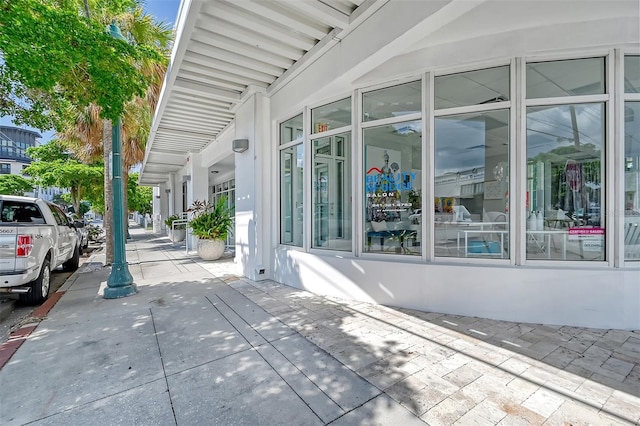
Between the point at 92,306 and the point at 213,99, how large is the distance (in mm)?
4304

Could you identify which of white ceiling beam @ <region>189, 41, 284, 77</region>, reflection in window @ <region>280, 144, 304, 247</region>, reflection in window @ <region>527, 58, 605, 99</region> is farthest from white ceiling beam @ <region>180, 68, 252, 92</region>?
reflection in window @ <region>527, 58, 605, 99</region>

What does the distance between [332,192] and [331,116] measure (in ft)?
4.32

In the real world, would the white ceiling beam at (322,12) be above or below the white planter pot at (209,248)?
above

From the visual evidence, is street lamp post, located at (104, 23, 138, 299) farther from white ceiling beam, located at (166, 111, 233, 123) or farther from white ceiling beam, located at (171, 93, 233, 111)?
white ceiling beam, located at (166, 111, 233, 123)

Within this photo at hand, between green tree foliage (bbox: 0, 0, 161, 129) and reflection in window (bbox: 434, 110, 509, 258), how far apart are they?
4738 mm

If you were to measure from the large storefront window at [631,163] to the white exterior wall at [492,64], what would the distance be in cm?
18

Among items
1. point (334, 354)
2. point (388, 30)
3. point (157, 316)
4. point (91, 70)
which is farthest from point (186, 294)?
point (388, 30)

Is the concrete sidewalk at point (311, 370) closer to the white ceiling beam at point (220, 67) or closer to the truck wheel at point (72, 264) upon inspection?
the white ceiling beam at point (220, 67)

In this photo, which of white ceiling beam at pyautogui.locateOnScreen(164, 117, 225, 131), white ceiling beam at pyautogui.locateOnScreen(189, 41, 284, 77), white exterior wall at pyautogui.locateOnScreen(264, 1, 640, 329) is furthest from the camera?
white ceiling beam at pyautogui.locateOnScreen(164, 117, 225, 131)

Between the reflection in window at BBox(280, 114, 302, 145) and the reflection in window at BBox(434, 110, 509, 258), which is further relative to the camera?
the reflection in window at BBox(280, 114, 302, 145)

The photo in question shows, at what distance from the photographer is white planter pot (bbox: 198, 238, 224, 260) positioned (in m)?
8.38

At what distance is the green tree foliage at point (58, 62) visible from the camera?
3.57 meters

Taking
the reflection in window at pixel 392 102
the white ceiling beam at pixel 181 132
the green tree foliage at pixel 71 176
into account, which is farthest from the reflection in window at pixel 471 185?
the green tree foliage at pixel 71 176

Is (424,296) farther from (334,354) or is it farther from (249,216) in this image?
(249,216)
